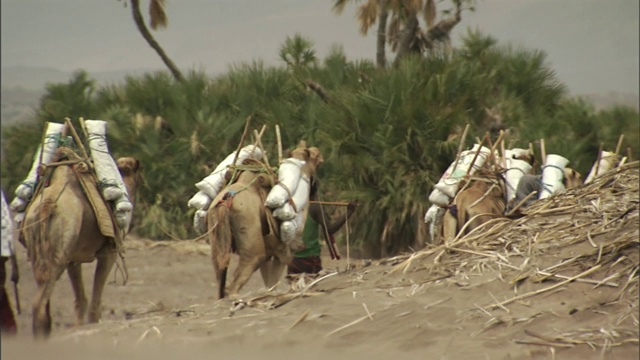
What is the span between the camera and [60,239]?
9719 millimetres

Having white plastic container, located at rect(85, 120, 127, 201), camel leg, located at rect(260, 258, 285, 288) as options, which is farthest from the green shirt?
white plastic container, located at rect(85, 120, 127, 201)

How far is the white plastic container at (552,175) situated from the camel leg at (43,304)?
552cm

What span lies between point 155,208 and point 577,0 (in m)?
23.8

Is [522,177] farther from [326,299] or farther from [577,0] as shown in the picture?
[577,0]

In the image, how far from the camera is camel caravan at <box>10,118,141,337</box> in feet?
31.7

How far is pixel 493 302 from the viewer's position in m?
7.94

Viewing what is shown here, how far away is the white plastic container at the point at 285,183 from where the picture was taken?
1086cm

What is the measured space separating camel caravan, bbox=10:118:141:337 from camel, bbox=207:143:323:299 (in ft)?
2.93

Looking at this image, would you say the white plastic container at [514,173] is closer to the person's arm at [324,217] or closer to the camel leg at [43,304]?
the person's arm at [324,217]

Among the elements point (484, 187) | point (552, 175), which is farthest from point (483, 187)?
point (552, 175)

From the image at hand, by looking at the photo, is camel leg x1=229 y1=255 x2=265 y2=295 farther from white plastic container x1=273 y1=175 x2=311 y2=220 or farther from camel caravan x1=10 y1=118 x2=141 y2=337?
camel caravan x1=10 y1=118 x2=141 y2=337

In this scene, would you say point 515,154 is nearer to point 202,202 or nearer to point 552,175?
point 552,175

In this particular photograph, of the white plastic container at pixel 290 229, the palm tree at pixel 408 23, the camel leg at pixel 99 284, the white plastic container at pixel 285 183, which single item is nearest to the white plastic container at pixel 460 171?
the white plastic container at pixel 285 183

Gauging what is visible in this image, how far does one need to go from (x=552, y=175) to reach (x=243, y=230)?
395 centimetres
